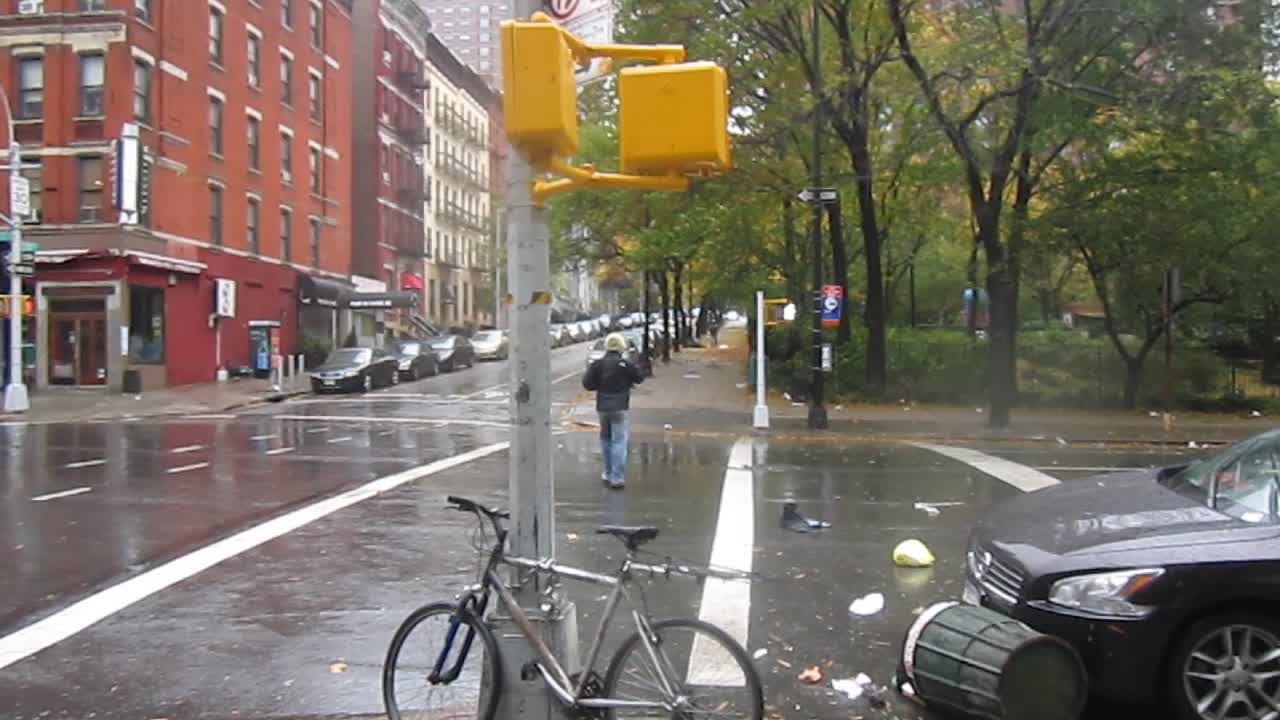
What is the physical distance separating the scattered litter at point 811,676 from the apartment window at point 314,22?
43044 mm

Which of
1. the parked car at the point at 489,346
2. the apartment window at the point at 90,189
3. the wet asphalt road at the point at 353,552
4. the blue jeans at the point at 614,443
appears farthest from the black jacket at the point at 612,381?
the parked car at the point at 489,346

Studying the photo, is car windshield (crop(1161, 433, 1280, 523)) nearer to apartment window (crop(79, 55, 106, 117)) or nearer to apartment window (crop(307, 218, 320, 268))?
apartment window (crop(79, 55, 106, 117))

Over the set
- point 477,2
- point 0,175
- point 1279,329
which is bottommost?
point 1279,329

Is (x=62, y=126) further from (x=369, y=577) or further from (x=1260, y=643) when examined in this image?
(x=1260, y=643)

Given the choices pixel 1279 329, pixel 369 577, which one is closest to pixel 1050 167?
pixel 1279 329

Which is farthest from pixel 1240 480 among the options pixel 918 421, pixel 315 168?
pixel 315 168

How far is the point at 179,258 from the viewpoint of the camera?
3300 centimetres

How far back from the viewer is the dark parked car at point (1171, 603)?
4508mm

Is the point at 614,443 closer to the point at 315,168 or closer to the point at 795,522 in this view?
the point at 795,522

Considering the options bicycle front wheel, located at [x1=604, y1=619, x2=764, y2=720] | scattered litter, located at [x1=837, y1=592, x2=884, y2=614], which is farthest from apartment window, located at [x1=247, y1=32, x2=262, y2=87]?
bicycle front wheel, located at [x1=604, y1=619, x2=764, y2=720]

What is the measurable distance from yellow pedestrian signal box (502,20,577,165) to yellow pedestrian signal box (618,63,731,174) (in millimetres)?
261

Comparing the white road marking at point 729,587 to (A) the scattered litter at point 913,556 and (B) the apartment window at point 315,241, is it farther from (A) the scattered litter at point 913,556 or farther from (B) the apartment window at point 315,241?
(B) the apartment window at point 315,241

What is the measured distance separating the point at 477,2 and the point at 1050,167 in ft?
392

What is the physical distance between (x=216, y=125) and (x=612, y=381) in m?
29.4
